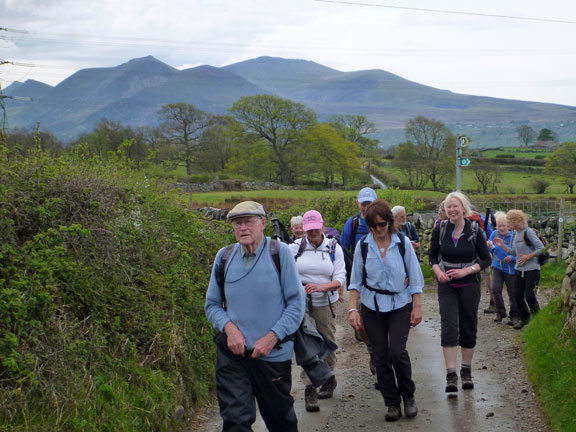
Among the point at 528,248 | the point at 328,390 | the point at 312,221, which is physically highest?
the point at 312,221

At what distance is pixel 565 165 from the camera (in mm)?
65062

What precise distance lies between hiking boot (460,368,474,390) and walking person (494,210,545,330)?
11.5 feet

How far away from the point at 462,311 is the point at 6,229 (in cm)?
465

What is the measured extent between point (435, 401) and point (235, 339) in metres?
3.08

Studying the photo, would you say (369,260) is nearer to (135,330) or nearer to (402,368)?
(402,368)

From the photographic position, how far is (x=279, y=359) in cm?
486

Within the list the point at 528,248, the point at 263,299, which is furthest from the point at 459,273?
the point at 528,248

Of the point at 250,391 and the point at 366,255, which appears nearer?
the point at 250,391

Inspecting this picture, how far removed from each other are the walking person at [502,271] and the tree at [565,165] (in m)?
54.7

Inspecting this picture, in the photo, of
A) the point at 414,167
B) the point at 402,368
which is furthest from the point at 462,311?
the point at 414,167

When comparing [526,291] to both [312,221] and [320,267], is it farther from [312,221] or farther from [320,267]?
[312,221]

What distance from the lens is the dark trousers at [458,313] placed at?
718 centimetres

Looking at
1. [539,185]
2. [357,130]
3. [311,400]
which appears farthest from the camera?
[357,130]

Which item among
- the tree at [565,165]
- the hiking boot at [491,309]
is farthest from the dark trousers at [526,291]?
the tree at [565,165]
